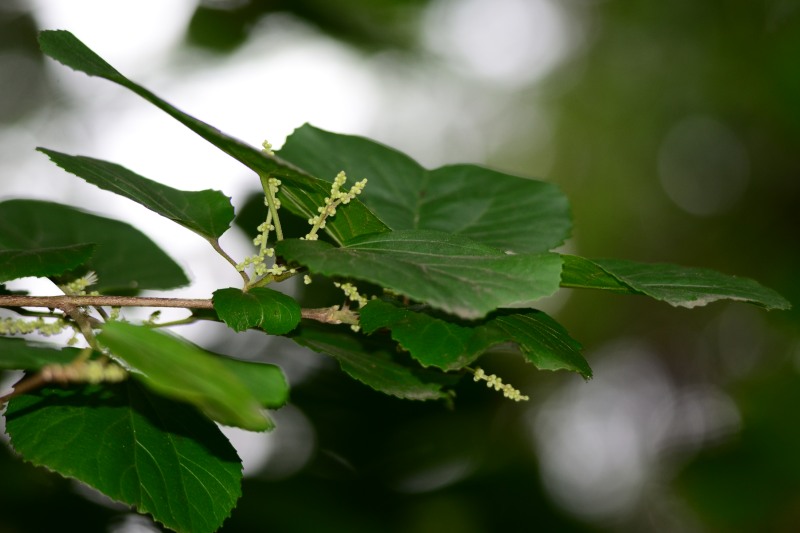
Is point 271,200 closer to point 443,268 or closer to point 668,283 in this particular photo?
point 443,268

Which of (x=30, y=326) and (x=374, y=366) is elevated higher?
(x=374, y=366)

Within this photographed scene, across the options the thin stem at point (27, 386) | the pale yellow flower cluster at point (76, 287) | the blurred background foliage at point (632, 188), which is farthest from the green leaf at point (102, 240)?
the blurred background foliage at point (632, 188)

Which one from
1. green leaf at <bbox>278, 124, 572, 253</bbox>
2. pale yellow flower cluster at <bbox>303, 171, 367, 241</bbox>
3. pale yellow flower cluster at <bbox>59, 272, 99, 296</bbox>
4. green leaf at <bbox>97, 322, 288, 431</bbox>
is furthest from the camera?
green leaf at <bbox>278, 124, 572, 253</bbox>

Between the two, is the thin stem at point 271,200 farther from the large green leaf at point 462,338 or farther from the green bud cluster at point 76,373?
the green bud cluster at point 76,373

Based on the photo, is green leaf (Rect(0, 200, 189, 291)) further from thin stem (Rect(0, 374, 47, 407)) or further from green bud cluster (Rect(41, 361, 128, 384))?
green bud cluster (Rect(41, 361, 128, 384))

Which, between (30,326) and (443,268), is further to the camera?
(30,326)

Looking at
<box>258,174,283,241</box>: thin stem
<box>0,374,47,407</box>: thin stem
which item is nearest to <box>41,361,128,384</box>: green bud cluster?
<box>0,374,47,407</box>: thin stem

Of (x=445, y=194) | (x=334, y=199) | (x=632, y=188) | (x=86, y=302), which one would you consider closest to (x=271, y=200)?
(x=334, y=199)
